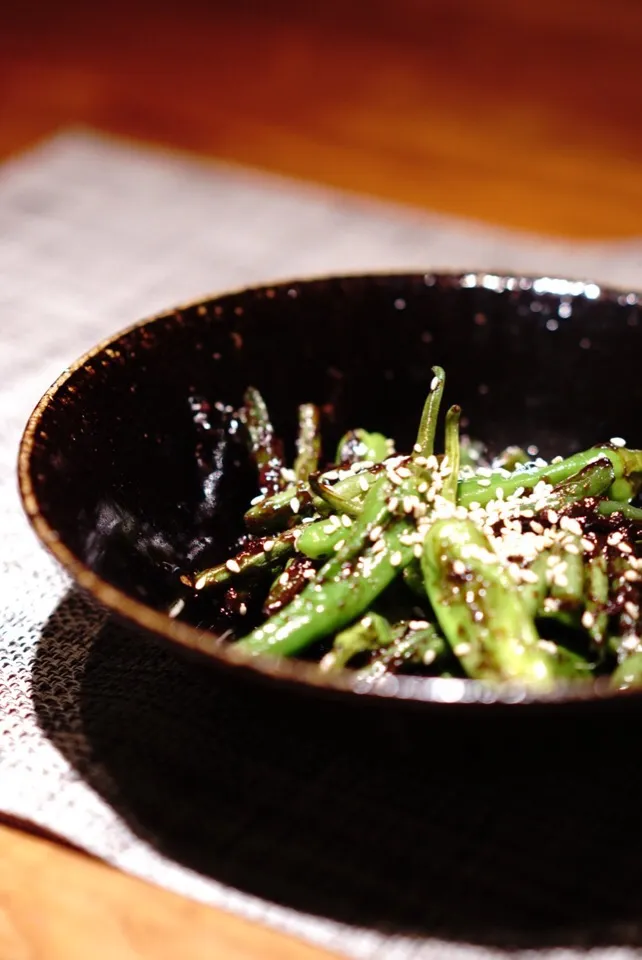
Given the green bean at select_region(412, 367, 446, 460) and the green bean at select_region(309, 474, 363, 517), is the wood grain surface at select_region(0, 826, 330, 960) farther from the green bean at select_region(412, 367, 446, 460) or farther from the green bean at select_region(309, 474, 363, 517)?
the green bean at select_region(412, 367, 446, 460)

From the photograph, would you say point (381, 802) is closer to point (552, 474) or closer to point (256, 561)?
point (256, 561)

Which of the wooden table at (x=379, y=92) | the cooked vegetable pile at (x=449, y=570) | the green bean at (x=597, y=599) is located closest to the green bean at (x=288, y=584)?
the cooked vegetable pile at (x=449, y=570)

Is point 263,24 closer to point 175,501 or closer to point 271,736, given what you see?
point 175,501

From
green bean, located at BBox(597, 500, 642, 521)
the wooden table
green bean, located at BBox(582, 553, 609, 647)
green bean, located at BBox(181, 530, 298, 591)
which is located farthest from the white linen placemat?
green bean, located at BBox(597, 500, 642, 521)

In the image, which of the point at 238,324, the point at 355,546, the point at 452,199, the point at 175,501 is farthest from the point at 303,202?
the point at 355,546

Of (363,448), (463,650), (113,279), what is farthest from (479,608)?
(113,279)

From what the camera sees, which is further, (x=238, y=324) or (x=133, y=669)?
(x=238, y=324)
